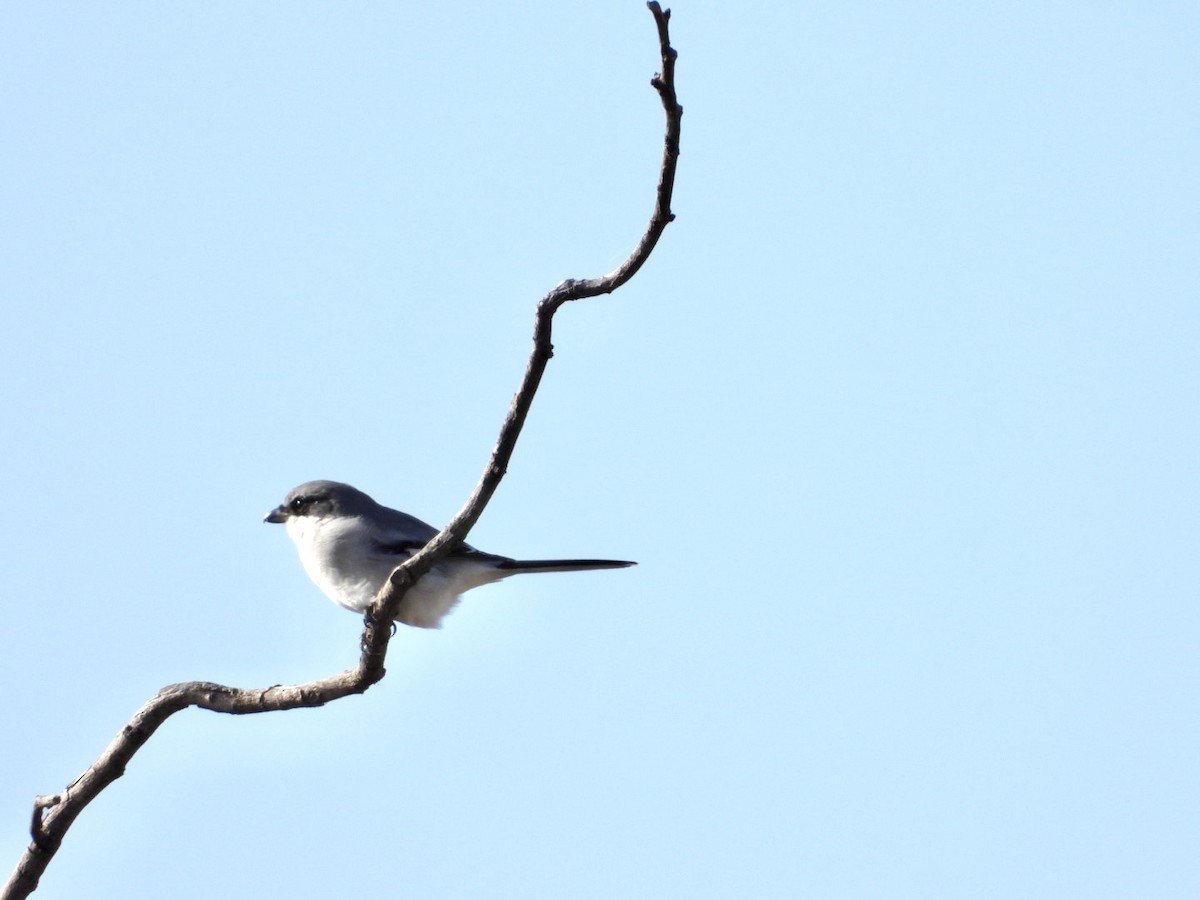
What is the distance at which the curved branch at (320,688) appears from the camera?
156 inches

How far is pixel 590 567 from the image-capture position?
6.30m

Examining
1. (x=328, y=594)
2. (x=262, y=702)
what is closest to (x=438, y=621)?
(x=328, y=594)

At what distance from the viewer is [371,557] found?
21.7 ft

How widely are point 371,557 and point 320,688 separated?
5.39 feet

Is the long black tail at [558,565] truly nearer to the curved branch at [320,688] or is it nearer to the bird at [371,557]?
the bird at [371,557]

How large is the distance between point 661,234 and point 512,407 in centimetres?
72

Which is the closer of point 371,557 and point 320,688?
point 320,688

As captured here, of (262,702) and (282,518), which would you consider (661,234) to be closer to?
(262,702)

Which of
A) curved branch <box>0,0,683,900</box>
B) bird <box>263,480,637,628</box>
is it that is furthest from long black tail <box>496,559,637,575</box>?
curved branch <box>0,0,683,900</box>

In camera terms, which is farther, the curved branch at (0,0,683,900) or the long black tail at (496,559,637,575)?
the long black tail at (496,559,637,575)

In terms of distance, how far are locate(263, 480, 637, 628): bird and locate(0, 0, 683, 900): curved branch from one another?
108cm

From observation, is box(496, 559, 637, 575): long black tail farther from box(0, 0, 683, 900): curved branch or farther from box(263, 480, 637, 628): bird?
box(0, 0, 683, 900): curved branch

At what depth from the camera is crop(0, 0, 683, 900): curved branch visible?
13.0ft

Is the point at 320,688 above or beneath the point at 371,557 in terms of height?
beneath
